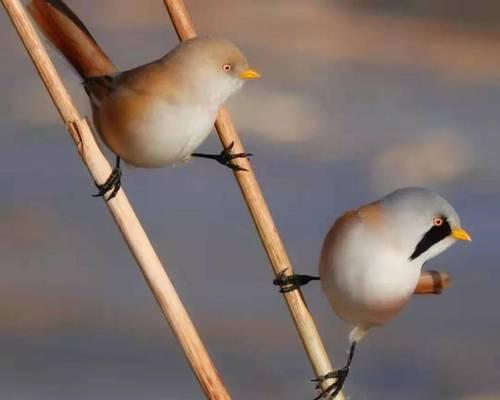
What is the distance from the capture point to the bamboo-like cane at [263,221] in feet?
3.93

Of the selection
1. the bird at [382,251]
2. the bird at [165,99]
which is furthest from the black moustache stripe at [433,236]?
the bird at [165,99]

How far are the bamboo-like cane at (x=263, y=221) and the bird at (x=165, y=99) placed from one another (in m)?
0.08

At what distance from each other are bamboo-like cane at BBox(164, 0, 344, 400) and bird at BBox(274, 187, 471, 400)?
0.01m

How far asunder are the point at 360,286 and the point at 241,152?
6.9 inches

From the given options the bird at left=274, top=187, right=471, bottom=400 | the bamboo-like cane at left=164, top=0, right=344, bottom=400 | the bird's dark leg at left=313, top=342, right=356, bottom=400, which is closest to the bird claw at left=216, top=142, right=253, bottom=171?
the bamboo-like cane at left=164, top=0, right=344, bottom=400

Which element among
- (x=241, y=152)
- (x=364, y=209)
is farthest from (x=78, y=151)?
(x=364, y=209)

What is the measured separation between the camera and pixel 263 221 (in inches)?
47.2

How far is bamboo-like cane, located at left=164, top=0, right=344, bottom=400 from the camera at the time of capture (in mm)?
1199

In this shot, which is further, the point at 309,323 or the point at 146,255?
the point at 309,323

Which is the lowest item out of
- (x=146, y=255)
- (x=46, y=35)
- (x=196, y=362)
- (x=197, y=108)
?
(x=196, y=362)

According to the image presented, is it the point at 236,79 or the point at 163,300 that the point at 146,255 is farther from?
the point at 236,79

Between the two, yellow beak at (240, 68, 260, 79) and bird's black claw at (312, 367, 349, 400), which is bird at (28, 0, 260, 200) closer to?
yellow beak at (240, 68, 260, 79)

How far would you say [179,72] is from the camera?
1.11 meters

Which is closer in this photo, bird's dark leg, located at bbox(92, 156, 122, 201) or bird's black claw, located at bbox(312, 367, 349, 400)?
bird's dark leg, located at bbox(92, 156, 122, 201)
